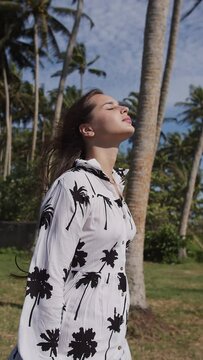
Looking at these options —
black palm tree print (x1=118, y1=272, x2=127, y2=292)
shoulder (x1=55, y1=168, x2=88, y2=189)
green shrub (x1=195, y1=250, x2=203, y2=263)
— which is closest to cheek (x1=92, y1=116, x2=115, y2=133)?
shoulder (x1=55, y1=168, x2=88, y2=189)

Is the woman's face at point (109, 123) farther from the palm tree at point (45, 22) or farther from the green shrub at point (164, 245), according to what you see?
the palm tree at point (45, 22)

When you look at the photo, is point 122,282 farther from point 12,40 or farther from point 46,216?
point 12,40

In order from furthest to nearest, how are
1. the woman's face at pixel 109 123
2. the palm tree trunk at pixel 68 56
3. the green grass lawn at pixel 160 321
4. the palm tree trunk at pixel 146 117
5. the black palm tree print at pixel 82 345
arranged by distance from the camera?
1. the palm tree trunk at pixel 68 56
2. the palm tree trunk at pixel 146 117
3. the green grass lawn at pixel 160 321
4. the woman's face at pixel 109 123
5. the black palm tree print at pixel 82 345

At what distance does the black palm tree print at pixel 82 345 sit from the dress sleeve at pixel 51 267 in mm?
70

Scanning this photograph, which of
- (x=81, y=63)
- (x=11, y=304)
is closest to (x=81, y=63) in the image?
(x=81, y=63)

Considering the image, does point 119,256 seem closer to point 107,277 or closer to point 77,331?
point 107,277

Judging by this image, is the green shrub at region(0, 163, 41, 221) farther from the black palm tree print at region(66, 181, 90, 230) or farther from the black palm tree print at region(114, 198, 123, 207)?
the black palm tree print at region(66, 181, 90, 230)

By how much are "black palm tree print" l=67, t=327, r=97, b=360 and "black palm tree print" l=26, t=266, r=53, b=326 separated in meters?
0.21

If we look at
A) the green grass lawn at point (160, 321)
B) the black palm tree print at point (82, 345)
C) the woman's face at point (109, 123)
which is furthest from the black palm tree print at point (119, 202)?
the green grass lawn at point (160, 321)

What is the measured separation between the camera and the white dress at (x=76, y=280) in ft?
6.52

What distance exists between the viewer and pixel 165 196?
35250 mm

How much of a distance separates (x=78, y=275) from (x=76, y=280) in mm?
21

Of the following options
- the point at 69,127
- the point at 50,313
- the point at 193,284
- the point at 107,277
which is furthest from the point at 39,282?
the point at 193,284

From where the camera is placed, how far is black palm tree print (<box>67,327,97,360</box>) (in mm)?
2072
